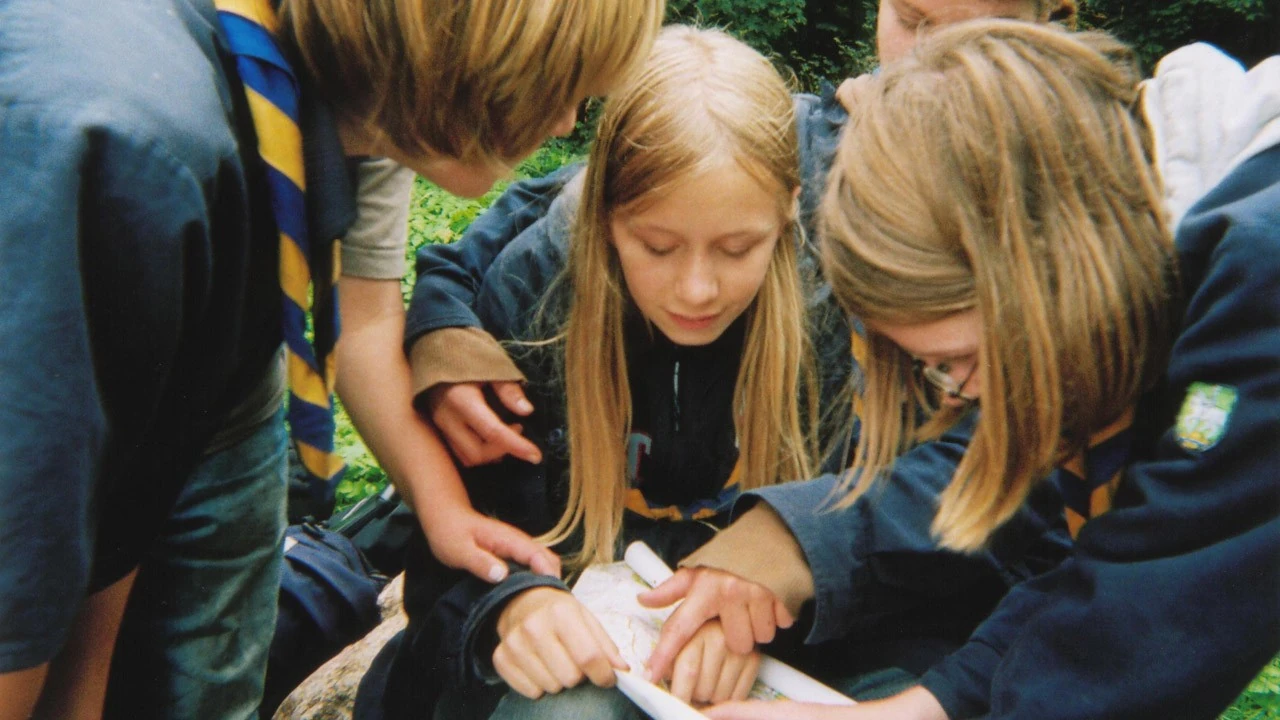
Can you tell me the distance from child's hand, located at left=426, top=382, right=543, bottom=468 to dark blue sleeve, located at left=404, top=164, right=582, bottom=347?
121 millimetres

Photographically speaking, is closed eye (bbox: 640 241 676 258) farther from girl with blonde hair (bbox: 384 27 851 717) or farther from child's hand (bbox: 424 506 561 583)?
child's hand (bbox: 424 506 561 583)

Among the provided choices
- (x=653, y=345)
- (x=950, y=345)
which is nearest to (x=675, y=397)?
(x=653, y=345)

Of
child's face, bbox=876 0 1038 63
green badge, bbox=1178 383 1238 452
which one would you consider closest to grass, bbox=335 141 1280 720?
green badge, bbox=1178 383 1238 452

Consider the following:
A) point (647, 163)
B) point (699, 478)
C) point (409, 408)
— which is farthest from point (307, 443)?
point (699, 478)

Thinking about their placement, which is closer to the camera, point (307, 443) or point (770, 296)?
point (307, 443)

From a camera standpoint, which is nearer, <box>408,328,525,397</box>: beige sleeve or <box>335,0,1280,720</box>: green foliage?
<box>408,328,525,397</box>: beige sleeve

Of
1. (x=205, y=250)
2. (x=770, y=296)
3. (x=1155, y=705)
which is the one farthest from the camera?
(x=770, y=296)

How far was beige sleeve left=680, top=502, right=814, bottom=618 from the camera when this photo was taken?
57.5 inches

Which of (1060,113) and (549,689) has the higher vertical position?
(1060,113)

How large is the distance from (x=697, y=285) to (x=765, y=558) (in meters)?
0.43

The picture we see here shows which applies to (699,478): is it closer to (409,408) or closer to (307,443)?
(409,408)

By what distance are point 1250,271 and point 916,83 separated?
42 cm

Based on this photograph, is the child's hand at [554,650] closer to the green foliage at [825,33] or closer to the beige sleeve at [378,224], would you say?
the beige sleeve at [378,224]

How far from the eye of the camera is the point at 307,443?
1234 millimetres
